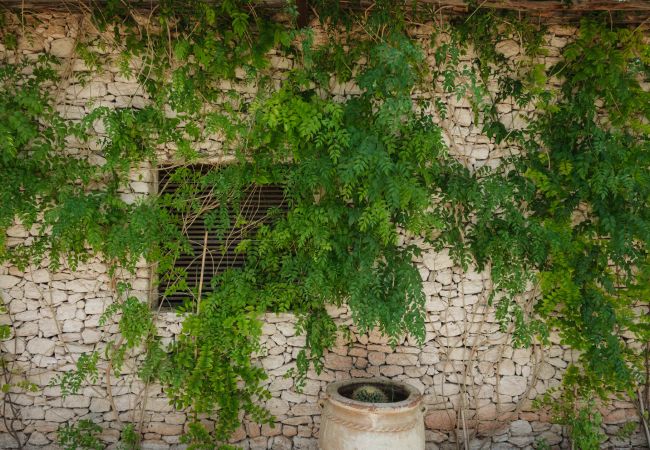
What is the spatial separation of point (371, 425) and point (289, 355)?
1193 mm

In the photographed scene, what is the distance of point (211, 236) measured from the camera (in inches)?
177

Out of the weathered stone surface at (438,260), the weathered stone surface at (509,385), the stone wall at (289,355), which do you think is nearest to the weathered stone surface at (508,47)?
the stone wall at (289,355)

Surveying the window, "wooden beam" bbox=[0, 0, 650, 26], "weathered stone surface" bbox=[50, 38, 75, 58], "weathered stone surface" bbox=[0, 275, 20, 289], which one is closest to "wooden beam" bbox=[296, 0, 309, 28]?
"wooden beam" bbox=[0, 0, 650, 26]

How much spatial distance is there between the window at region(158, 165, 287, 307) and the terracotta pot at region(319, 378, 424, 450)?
1593mm

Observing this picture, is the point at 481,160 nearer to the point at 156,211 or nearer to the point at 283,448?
the point at 156,211

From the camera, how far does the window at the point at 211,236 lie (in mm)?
4410

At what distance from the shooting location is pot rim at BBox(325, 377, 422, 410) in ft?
11.4

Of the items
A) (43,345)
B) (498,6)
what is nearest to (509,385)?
(498,6)

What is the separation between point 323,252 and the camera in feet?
12.7

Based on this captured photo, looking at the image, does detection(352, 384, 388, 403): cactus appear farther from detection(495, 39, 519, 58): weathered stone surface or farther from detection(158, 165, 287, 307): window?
detection(495, 39, 519, 58): weathered stone surface

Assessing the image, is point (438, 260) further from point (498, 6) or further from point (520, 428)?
point (498, 6)

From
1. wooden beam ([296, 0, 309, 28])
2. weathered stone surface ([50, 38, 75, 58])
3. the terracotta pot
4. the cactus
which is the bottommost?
the terracotta pot

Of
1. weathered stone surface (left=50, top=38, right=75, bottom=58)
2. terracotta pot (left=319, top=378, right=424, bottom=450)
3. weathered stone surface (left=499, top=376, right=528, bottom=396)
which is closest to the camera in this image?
terracotta pot (left=319, top=378, right=424, bottom=450)

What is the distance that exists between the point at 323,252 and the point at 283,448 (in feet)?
6.34
